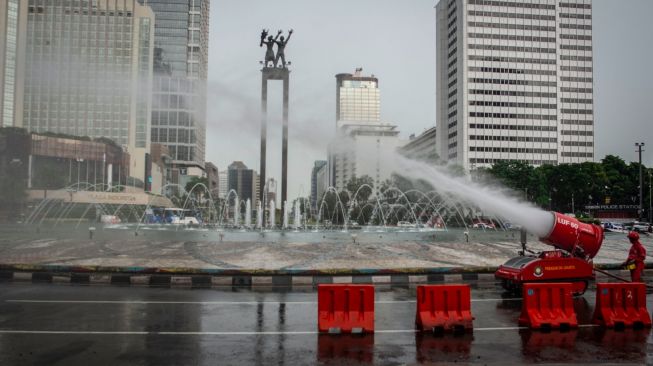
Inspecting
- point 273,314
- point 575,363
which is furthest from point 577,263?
point 273,314

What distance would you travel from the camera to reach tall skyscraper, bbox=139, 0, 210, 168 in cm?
15400

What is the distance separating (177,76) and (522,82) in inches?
3971

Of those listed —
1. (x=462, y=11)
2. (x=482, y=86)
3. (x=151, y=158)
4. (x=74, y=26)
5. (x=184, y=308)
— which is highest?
(x=462, y=11)

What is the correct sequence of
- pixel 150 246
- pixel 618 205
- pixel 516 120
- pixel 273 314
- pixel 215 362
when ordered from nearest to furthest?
pixel 215 362
pixel 273 314
pixel 150 246
pixel 618 205
pixel 516 120

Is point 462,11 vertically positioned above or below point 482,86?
Answer: above

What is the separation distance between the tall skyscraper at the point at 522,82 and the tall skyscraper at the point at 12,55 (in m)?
96.2

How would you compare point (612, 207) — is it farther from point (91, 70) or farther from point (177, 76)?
point (177, 76)

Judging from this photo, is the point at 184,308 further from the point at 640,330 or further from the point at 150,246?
the point at 150,246

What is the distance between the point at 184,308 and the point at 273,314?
7.38 ft

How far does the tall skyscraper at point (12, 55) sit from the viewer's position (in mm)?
95562

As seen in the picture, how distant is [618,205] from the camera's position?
77500 millimetres

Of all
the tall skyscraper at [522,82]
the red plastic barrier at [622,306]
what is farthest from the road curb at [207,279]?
the tall skyscraper at [522,82]

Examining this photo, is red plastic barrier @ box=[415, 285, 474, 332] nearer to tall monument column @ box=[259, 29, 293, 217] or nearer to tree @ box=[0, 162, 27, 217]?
tall monument column @ box=[259, 29, 293, 217]

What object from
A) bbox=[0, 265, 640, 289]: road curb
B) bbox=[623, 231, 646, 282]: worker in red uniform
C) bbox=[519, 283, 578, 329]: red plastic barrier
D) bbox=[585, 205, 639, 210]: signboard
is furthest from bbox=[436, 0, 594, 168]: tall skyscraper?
bbox=[519, 283, 578, 329]: red plastic barrier
